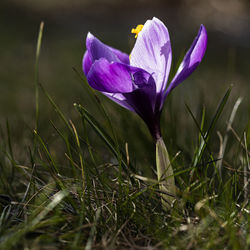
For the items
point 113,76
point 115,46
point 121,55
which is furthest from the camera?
point 115,46

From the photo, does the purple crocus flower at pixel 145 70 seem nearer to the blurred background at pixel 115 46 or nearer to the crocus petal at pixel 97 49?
the crocus petal at pixel 97 49

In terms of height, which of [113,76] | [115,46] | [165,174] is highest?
[113,76]

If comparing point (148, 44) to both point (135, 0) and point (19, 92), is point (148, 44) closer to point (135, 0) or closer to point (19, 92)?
point (19, 92)

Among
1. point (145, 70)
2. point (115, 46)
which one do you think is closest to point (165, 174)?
point (145, 70)

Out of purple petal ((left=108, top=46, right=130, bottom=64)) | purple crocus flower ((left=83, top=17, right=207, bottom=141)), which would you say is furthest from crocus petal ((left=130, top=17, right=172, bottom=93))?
purple petal ((left=108, top=46, right=130, bottom=64))

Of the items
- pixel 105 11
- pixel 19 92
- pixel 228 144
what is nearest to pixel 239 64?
pixel 19 92

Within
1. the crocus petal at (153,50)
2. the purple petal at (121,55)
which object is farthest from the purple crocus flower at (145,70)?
the purple petal at (121,55)

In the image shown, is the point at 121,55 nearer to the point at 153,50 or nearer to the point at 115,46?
the point at 153,50

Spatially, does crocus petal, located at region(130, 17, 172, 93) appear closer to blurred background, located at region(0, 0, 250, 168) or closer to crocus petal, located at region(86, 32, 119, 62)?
crocus petal, located at region(86, 32, 119, 62)
